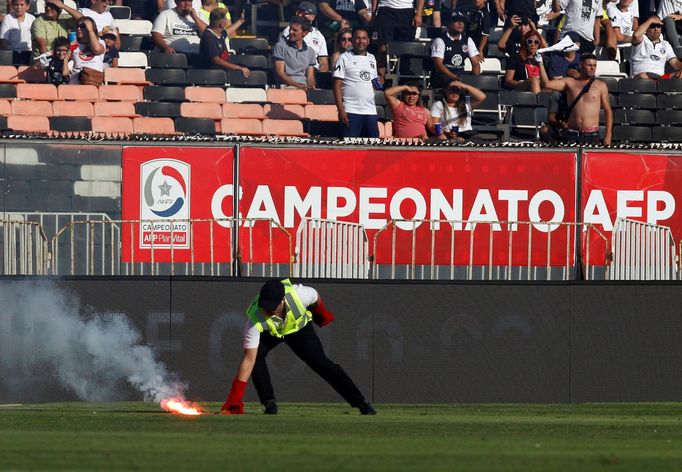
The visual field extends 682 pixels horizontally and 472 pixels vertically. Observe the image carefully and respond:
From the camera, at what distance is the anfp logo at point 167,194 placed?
707 inches

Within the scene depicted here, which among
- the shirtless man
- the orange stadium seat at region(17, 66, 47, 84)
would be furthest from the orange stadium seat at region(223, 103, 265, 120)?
the shirtless man

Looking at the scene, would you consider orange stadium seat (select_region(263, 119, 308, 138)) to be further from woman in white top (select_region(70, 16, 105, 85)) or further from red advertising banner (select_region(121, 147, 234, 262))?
red advertising banner (select_region(121, 147, 234, 262))

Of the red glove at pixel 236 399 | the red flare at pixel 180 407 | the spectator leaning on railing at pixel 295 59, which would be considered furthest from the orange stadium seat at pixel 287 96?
the red glove at pixel 236 399

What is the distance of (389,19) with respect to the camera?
83.7ft

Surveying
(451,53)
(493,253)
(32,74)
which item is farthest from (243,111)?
(493,253)

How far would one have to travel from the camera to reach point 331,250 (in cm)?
1769

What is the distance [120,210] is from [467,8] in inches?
442

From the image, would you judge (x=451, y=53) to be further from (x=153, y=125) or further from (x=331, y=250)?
(x=331, y=250)

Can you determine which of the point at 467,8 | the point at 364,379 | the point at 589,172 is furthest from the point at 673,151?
the point at 467,8

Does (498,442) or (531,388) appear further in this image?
(531,388)

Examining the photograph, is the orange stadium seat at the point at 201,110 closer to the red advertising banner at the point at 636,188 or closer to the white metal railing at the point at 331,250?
the white metal railing at the point at 331,250

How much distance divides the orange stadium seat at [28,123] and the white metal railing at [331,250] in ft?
17.8

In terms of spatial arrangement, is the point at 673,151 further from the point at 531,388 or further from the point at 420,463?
the point at 420,463

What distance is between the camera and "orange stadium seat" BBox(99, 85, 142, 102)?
22359 mm
